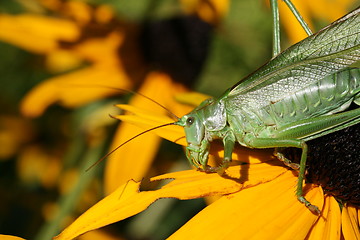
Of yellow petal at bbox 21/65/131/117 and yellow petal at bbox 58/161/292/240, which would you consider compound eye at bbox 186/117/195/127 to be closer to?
yellow petal at bbox 58/161/292/240

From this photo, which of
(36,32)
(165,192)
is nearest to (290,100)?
(165,192)

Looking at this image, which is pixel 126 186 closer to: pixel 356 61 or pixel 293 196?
pixel 293 196

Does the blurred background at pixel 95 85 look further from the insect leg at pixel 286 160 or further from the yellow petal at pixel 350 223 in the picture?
the yellow petal at pixel 350 223

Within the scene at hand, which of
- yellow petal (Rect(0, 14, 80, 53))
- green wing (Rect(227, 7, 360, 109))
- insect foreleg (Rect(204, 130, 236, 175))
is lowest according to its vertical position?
insect foreleg (Rect(204, 130, 236, 175))

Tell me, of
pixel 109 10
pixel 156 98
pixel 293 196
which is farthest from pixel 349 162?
pixel 109 10

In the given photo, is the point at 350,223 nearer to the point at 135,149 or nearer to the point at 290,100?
the point at 290,100

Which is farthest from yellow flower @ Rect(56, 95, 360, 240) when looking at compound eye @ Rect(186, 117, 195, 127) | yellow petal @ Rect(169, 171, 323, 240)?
compound eye @ Rect(186, 117, 195, 127)

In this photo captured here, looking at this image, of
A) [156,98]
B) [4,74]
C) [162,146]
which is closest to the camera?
[156,98]
